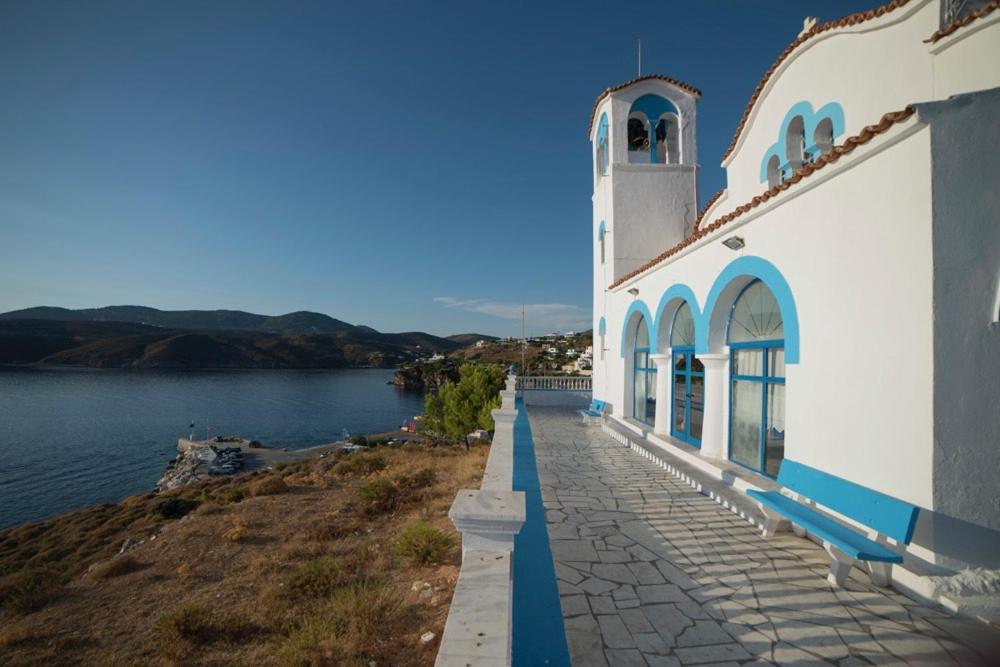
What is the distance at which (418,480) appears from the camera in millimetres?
9078

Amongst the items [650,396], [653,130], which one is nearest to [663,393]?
[650,396]

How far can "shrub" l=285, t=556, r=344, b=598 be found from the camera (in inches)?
201

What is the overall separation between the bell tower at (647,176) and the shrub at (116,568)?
11.3 metres

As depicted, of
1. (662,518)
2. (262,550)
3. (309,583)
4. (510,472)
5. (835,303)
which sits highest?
(835,303)

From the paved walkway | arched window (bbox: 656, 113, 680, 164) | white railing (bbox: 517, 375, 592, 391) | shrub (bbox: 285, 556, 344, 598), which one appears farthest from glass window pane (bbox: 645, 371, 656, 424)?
white railing (bbox: 517, 375, 592, 391)

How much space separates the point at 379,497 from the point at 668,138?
11.1m

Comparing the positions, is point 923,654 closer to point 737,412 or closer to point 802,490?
point 802,490

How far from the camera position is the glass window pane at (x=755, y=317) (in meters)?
5.53

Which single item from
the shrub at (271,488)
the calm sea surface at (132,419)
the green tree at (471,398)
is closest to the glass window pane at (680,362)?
the green tree at (471,398)

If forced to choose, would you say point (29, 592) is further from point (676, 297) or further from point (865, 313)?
point (865, 313)

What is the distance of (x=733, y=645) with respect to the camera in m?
2.89

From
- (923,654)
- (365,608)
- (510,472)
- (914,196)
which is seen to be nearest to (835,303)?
(914,196)

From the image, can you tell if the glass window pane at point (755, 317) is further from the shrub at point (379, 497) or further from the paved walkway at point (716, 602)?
the shrub at point (379, 497)

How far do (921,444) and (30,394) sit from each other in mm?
124094
